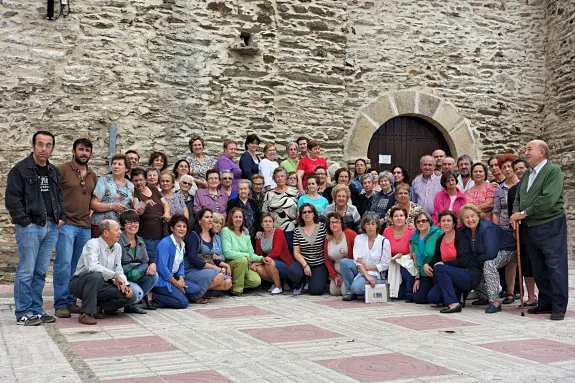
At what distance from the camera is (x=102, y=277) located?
5875mm

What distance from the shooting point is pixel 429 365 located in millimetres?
4164

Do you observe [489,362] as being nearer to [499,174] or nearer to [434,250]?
[434,250]

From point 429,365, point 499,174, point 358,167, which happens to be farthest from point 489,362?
point 358,167

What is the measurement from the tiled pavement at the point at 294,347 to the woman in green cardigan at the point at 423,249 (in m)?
0.32

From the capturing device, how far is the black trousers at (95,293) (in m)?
5.77

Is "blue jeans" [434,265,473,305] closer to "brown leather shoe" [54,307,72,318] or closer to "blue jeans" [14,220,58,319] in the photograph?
"brown leather shoe" [54,307,72,318]

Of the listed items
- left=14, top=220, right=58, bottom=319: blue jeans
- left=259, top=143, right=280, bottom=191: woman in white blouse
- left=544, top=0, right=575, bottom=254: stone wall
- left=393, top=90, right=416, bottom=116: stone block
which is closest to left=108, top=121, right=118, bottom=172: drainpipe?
left=259, top=143, right=280, bottom=191: woman in white blouse

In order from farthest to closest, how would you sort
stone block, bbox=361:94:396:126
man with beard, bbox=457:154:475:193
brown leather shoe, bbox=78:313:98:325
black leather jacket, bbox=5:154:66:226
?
stone block, bbox=361:94:396:126 → man with beard, bbox=457:154:475:193 → brown leather shoe, bbox=78:313:98:325 → black leather jacket, bbox=5:154:66:226

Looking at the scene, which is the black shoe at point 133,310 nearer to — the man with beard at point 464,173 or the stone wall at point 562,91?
the man with beard at point 464,173

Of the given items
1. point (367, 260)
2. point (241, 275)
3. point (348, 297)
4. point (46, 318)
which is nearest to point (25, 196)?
point (46, 318)

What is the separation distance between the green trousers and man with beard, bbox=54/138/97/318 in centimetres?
179

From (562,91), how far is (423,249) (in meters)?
6.23

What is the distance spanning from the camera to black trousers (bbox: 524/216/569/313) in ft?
19.6

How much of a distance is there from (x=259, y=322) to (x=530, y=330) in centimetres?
227
